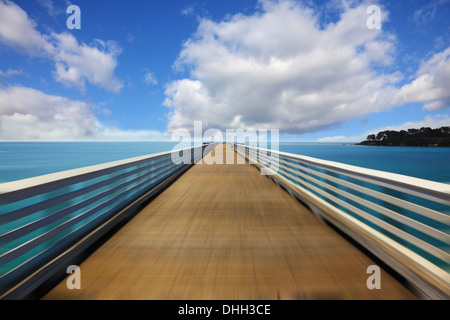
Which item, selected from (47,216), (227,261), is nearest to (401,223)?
(227,261)

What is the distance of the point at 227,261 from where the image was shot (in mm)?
2943

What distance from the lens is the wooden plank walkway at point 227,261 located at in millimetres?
2367

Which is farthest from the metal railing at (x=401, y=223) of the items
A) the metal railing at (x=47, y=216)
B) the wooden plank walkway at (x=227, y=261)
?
the metal railing at (x=47, y=216)

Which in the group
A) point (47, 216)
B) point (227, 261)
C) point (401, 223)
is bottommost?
point (227, 261)

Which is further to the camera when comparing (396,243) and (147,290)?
(396,243)

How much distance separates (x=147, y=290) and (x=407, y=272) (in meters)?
2.60

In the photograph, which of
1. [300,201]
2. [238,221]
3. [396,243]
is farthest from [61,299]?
[300,201]

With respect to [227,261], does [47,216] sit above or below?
above

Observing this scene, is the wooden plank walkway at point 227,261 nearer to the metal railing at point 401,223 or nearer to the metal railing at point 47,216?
the metal railing at point 401,223

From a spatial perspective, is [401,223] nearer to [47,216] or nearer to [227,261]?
[227,261]

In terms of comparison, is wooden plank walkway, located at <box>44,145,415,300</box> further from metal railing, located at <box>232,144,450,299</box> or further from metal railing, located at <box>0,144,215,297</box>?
metal railing, located at <box>0,144,215,297</box>
